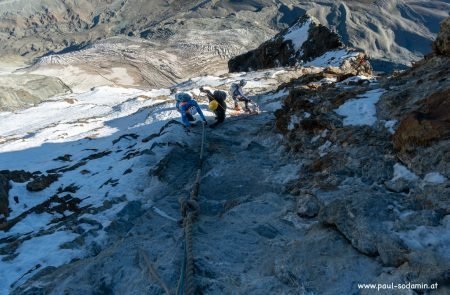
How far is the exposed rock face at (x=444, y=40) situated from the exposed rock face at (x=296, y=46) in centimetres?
2312

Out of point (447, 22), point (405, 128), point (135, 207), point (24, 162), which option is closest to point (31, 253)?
point (135, 207)

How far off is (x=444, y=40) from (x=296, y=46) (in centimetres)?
2585

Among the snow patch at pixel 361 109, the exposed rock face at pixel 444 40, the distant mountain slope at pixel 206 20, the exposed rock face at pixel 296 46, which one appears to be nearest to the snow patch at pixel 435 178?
the snow patch at pixel 361 109

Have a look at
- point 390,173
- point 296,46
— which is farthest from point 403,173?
Answer: point 296,46

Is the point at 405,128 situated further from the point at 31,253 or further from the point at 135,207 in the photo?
the point at 31,253

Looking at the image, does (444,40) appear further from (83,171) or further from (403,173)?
(83,171)

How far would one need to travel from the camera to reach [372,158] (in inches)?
302

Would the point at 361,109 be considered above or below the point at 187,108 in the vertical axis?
→ above

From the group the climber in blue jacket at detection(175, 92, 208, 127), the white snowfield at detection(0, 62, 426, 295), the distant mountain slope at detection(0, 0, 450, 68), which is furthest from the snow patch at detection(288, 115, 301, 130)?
the distant mountain slope at detection(0, 0, 450, 68)

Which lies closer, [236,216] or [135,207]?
[236,216]

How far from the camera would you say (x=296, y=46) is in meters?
35.8

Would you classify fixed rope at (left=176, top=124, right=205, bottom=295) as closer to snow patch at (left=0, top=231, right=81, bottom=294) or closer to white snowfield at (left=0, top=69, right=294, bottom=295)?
white snowfield at (left=0, top=69, right=294, bottom=295)

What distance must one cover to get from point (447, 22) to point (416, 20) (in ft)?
331

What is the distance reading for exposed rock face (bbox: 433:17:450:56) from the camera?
10523 mm
